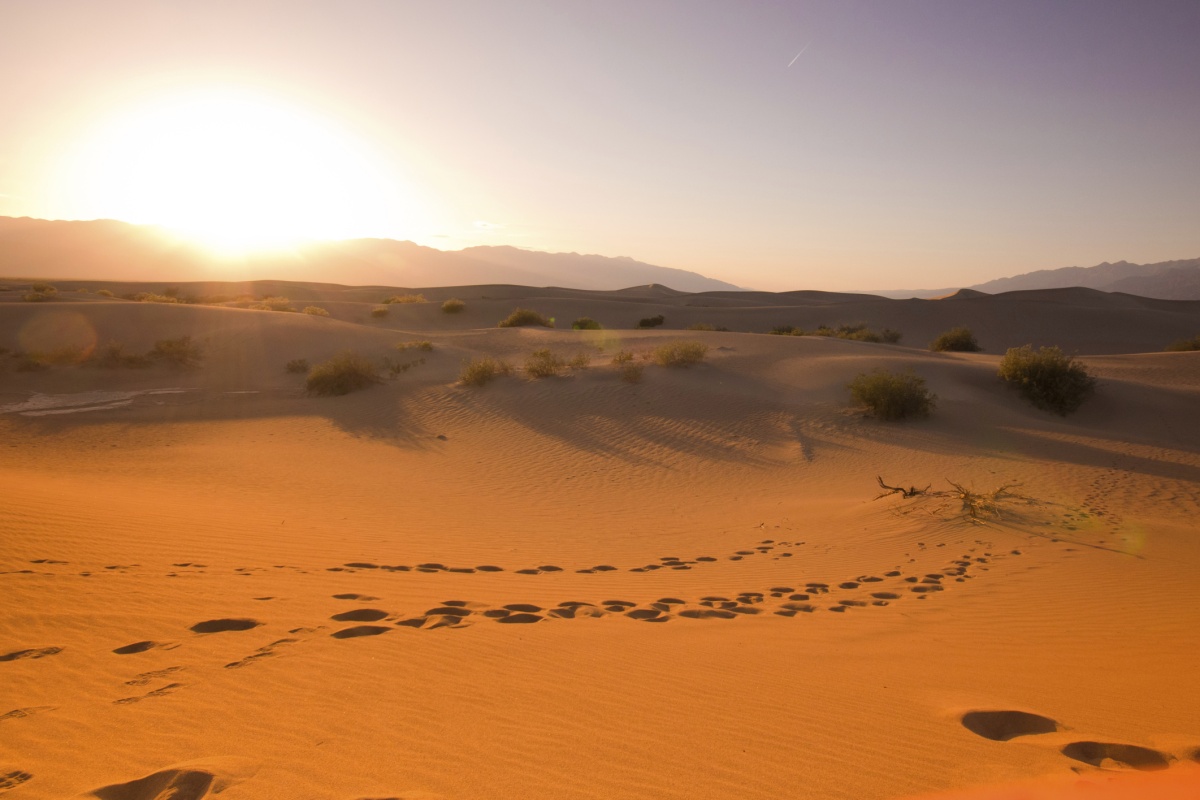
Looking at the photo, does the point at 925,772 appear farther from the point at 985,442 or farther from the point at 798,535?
the point at 985,442

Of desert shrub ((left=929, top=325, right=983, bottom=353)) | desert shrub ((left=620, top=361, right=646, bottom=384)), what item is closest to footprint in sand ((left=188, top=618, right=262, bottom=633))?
desert shrub ((left=620, top=361, right=646, bottom=384))

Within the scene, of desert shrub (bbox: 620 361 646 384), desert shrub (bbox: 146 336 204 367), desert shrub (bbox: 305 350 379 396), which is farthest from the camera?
desert shrub (bbox: 146 336 204 367)

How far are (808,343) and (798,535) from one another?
15553mm

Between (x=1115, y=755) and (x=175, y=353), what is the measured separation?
25.8 meters

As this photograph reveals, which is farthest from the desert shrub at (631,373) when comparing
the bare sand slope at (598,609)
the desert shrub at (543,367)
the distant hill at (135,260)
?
the distant hill at (135,260)

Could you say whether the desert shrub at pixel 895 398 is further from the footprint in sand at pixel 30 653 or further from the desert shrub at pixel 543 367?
the footprint in sand at pixel 30 653

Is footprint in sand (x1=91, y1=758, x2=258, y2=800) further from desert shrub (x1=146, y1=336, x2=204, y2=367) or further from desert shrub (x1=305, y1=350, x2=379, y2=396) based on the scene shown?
desert shrub (x1=146, y1=336, x2=204, y2=367)

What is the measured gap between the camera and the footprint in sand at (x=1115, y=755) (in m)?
3.14

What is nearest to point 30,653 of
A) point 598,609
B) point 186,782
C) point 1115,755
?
point 186,782

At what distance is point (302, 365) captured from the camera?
22469 millimetres

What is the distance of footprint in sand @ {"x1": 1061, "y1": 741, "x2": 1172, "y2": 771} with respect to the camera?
3.14m

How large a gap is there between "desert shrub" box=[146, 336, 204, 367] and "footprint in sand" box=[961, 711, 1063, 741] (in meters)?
24.7

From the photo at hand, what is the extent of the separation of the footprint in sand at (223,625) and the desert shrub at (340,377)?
51.0 feet

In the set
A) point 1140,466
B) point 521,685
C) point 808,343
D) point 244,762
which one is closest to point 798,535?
point 521,685
